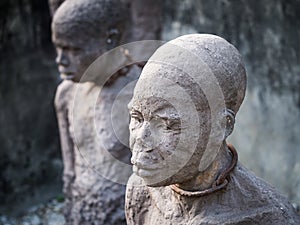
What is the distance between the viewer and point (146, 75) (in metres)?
2.17

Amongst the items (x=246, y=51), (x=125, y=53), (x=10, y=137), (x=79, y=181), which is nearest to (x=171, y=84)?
(x=125, y=53)

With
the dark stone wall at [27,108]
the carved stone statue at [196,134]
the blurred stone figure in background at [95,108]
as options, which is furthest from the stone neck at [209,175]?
the dark stone wall at [27,108]

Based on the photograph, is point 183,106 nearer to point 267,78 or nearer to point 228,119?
point 228,119

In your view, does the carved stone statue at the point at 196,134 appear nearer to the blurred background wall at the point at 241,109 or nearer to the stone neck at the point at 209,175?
the stone neck at the point at 209,175

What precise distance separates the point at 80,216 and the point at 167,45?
174 centimetres

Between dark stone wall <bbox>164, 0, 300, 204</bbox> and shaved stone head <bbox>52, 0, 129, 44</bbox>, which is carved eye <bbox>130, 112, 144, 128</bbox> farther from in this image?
dark stone wall <bbox>164, 0, 300, 204</bbox>

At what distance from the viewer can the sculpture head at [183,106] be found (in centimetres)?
213

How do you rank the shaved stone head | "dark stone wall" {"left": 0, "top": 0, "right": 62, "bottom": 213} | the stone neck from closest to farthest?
the stone neck < the shaved stone head < "dark stone wall" {"left": 0, "top": 0, "right": 62, "bottom": 213}

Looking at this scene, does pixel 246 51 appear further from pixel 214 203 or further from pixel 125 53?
pixel 214 203

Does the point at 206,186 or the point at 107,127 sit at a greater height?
the point at 206,186

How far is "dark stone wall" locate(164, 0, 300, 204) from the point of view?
4574 millimetres

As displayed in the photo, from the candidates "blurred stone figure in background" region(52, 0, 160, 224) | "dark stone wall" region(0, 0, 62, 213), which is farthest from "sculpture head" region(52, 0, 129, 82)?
"dark stone wall" region(0, 0, 62, 213)

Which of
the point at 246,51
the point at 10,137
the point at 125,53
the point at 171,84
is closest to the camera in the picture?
the point at 171,84

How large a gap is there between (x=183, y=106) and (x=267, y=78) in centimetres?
270
